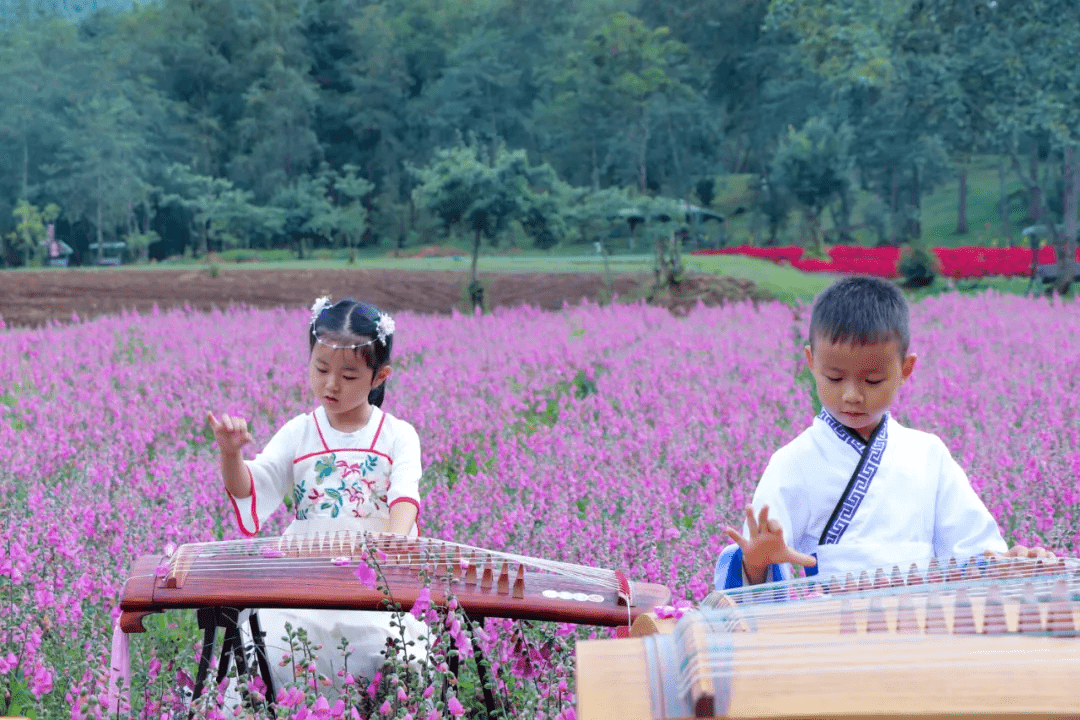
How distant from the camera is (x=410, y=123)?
123 feet

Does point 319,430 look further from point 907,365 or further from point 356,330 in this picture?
point 907,365

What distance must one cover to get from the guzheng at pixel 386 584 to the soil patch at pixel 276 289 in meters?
14.5

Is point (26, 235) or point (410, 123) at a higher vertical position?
point (410, 123)

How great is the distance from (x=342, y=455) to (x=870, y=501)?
126 cm

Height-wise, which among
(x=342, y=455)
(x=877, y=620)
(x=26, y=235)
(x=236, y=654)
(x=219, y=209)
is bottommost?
(x=236, y=654)

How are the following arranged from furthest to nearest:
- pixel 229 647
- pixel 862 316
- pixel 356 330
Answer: pixel 356 330
pixel 229 647
pixel 862 316

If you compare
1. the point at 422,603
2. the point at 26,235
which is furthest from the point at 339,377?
the point at 26,235

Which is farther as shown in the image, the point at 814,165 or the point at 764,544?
the point at 814,165

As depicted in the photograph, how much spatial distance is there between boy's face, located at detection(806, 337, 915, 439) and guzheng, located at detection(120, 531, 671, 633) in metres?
0.50

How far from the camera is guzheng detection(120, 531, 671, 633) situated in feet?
6.64

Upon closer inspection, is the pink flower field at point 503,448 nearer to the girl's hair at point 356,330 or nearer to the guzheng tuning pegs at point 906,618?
the girl's hair at point 356,330

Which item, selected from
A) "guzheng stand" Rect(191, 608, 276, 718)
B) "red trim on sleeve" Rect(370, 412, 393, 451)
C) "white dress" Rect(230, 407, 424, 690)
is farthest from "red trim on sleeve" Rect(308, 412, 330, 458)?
"guzheng stand" Rect(191, 608, 276, 718)

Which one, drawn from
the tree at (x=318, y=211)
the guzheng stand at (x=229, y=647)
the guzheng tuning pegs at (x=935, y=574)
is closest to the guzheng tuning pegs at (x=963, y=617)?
the guzheng tuning pegs at (x=935, y=574)

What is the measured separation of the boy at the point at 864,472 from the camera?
214 cm
